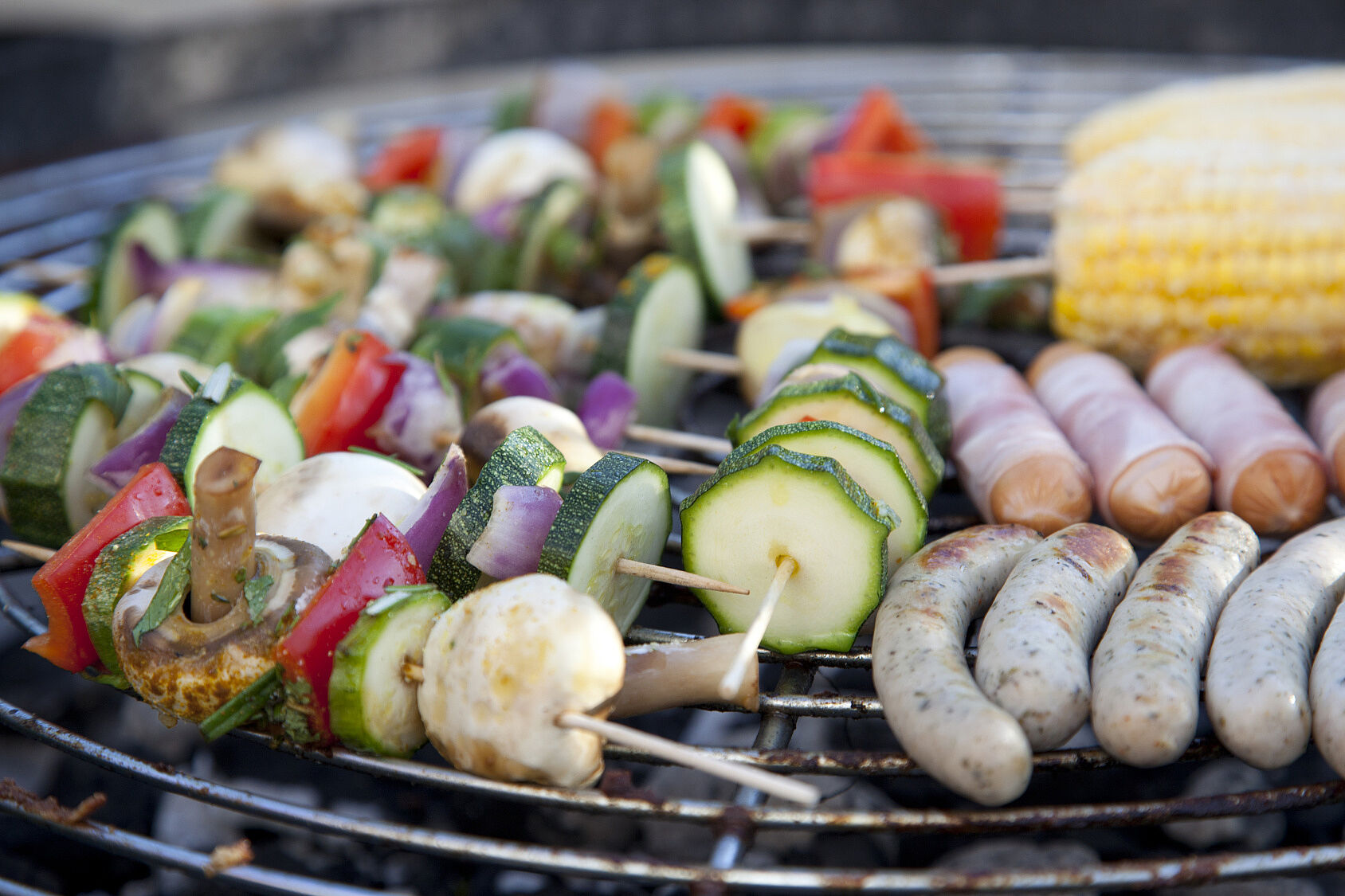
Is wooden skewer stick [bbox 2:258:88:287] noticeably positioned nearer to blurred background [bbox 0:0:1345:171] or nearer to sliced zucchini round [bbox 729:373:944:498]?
blurred background [bbox 0:0:1345:171]

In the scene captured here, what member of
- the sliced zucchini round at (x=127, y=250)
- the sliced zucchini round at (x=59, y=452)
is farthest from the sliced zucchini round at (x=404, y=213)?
the sliced zucchini round at (x=59, y=452)

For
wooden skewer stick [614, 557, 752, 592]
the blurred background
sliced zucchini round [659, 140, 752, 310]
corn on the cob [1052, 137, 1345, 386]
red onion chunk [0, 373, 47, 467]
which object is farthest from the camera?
the blurred background

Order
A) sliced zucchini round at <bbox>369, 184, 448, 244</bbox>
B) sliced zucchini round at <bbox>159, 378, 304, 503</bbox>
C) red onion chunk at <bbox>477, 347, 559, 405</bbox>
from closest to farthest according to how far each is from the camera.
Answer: sliced zucchini round at <bbox>159, 378, 304, 503</bbox> → red onion chunk at <bbox>477, 347, 559, 405</bbox> → sliced zucchini round at <bbox>369, 184, 448, 244</bbox>

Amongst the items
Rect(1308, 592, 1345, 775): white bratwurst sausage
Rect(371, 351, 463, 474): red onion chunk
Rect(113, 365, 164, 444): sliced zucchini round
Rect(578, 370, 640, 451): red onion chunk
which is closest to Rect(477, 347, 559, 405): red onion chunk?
Rect(578, 370, 640, 451): red onion chunk

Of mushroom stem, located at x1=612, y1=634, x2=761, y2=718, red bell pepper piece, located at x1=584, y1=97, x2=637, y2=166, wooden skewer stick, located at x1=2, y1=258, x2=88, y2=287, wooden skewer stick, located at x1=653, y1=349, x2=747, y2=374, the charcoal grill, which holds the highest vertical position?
red bell pepper piece, located at x1=584, y1=97, x2=637, y2=166

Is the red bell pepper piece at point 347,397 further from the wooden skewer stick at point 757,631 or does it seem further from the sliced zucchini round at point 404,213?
the sliced zucchini round at point 404,213

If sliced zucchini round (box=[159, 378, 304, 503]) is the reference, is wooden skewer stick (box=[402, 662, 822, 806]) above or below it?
below
